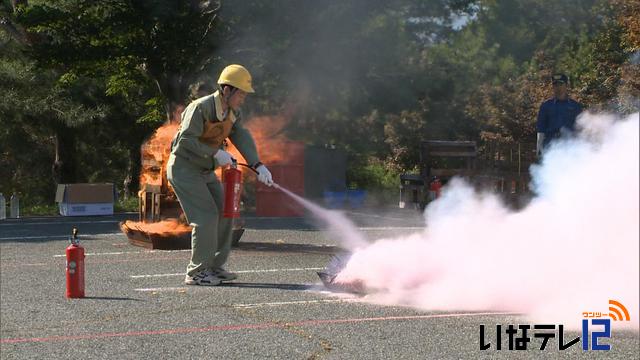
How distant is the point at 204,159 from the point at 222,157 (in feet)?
0.77

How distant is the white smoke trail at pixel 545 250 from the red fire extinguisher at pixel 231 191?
134 cm

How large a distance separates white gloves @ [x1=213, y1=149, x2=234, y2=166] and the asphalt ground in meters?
1.22

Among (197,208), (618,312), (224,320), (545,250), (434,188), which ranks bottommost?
(224,320)

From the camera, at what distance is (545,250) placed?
681 cm

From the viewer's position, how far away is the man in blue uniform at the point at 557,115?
10227 millimetres

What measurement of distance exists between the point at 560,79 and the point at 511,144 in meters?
9.12

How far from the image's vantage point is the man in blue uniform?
33.6 feet

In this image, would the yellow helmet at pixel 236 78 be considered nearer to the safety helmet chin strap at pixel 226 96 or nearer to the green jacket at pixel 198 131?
the safety helmet chin strap at pixel 226 96

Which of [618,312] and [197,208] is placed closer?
[618,312]

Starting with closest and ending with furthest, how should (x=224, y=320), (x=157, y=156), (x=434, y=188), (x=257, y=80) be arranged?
(x=224, y=320) → (x=157, y=156) → (x=434, y=188) → (x=257, y=80)

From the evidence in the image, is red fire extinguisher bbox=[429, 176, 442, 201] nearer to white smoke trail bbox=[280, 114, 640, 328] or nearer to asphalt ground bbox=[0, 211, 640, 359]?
asphalt ground bbox=[0, 211, 640, 359]

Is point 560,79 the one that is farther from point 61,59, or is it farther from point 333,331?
point 61,59

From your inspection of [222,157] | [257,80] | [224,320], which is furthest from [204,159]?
[257,80]

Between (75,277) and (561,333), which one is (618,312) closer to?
(561,333)
